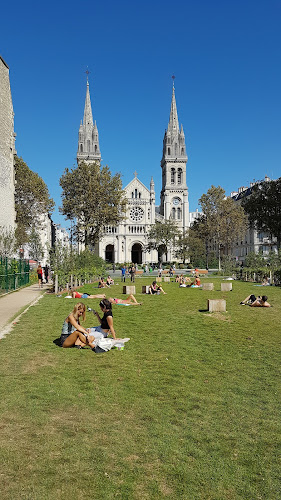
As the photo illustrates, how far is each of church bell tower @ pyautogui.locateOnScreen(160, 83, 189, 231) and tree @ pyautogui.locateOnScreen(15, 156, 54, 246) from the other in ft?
156

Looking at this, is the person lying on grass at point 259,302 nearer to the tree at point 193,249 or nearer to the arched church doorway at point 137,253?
the tree at point 193,249

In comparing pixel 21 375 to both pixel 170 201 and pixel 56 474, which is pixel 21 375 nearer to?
pixel 56 474

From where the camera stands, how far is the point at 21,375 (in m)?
6.88

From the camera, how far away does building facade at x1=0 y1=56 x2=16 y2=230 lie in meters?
32.8

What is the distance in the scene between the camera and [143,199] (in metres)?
89.8

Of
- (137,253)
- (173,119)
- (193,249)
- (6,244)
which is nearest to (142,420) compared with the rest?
(6,244)

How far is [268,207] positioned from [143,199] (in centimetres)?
4323

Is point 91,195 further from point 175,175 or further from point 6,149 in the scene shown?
point 175,175

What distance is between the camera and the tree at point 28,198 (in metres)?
45.5

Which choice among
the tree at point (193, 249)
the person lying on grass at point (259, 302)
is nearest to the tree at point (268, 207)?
the tree at point (193, 249)

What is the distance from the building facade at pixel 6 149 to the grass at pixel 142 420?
84.5ft

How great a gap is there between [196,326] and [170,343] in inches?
100

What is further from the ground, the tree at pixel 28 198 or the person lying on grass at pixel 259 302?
the tree at pixel 28 198

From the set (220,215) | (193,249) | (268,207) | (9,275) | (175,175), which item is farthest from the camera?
(175,175)
